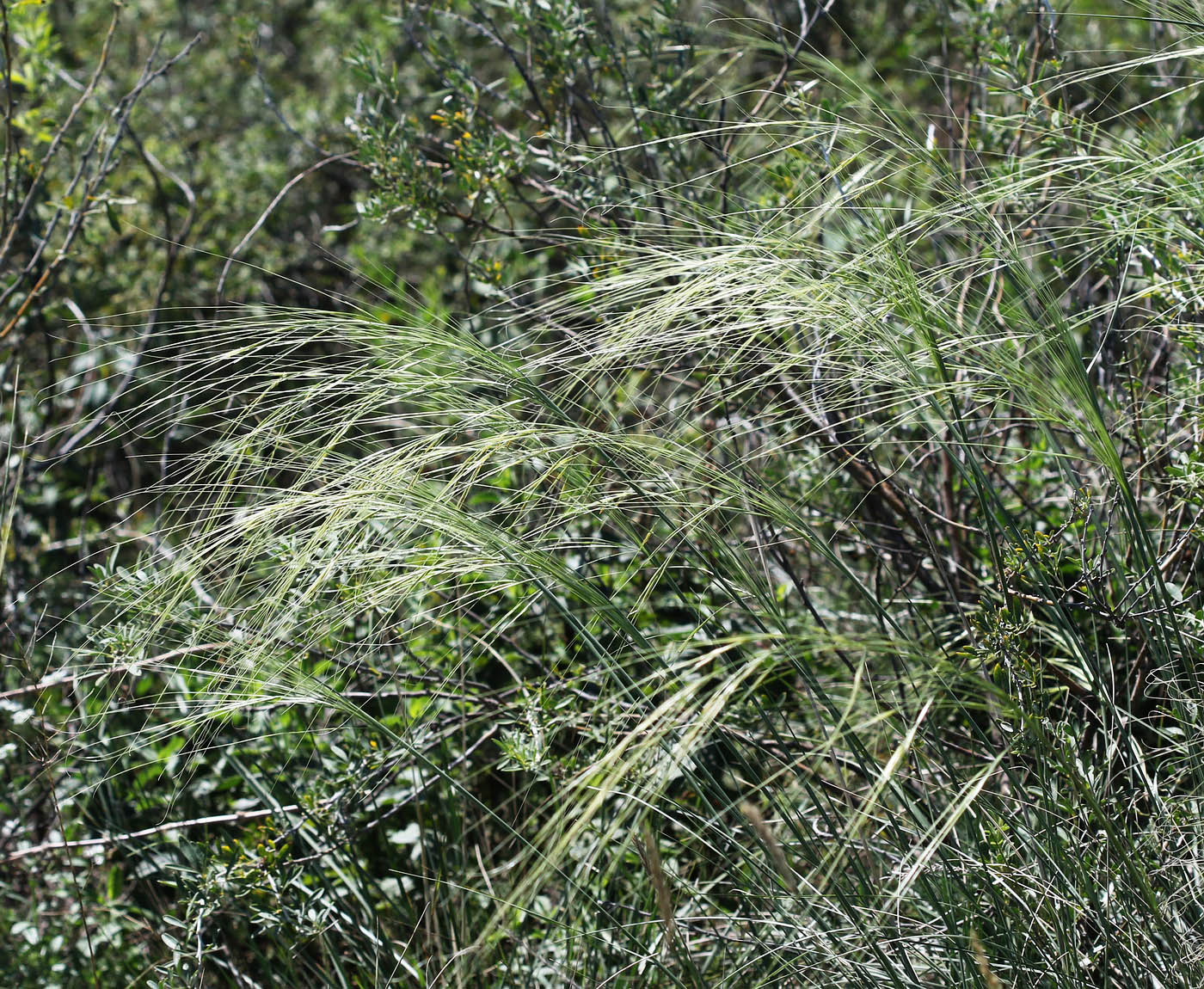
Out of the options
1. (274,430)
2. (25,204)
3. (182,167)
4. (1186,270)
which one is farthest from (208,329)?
(182,167)

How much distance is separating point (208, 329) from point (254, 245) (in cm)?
183

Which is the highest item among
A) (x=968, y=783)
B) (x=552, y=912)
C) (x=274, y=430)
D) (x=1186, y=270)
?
(x=1186, y=270)

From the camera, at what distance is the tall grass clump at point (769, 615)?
1.03 metres

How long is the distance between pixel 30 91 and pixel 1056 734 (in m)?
2.41

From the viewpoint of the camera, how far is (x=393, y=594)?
40.2 inches

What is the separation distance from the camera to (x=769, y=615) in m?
1.07

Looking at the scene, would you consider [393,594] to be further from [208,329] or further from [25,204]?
[25,204]

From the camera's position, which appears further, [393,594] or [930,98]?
[930,98]

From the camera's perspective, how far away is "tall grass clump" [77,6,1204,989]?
3.38ft

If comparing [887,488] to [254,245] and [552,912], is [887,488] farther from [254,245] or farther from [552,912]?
[254,245]

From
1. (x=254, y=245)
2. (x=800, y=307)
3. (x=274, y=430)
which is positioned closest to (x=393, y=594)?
(x=274, y=430)

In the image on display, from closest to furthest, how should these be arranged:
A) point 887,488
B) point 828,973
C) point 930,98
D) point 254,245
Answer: point 828,973, point 887,488, point 254,245, point 930,98

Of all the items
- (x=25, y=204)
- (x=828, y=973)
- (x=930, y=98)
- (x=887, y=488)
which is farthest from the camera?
(x=930, y=98)

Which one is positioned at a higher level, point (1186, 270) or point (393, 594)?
point (1186, 270)
